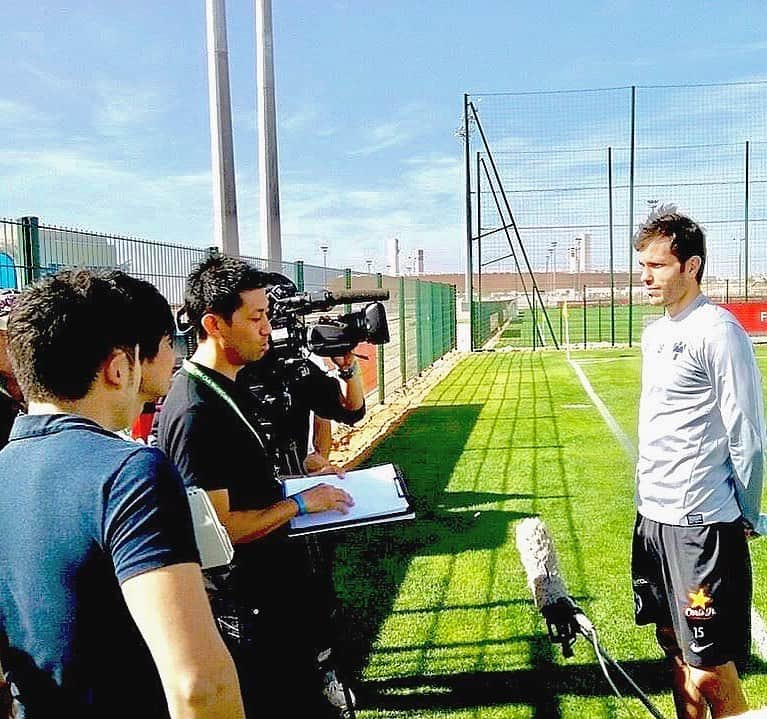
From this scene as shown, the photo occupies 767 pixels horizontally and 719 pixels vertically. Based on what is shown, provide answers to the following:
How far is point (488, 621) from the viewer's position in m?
4.38

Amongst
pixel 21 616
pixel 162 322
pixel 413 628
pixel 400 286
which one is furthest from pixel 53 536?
pixel 400 286

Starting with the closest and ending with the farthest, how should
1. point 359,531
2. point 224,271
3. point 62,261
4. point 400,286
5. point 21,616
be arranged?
point 21,616
point 224,271
point 62,261
point 359,531
point 400,286

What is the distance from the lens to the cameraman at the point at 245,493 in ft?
7.32

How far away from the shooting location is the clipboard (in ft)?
8.14

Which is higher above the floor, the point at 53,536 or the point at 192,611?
the point at 53,536

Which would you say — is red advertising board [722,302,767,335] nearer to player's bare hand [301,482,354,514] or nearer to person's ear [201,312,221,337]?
player's bare hand [301,482,354,514]

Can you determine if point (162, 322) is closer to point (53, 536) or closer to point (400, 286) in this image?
point (53, 536)

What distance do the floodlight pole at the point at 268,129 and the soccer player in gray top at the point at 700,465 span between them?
9.54 meters

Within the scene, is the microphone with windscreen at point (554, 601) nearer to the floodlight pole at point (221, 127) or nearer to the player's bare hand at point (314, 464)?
the player's bare hand at point (314, 464)

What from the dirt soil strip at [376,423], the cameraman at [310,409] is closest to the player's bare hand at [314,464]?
the cameraman at [310,409]

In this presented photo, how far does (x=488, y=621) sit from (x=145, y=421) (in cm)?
214

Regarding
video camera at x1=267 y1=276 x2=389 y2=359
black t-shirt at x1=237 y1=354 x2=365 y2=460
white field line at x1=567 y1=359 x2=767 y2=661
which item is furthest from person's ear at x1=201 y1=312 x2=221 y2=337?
white field line at x1=567 y1=359 x2=767 y2=661

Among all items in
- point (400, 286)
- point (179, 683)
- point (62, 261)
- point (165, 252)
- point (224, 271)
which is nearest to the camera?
point (179, 683)

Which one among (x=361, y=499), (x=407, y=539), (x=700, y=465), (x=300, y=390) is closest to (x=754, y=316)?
(x=407, y=539)
